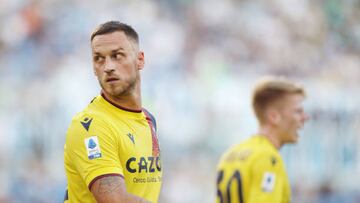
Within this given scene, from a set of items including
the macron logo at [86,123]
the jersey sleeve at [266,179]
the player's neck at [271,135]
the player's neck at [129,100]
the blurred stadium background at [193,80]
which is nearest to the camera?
the macron logo at [86,123]

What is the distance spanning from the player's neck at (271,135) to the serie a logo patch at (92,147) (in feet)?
11.2

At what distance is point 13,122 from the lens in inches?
496

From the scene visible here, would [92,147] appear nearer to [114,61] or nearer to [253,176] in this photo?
[114,61]

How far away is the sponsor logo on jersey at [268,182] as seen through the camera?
278 inches

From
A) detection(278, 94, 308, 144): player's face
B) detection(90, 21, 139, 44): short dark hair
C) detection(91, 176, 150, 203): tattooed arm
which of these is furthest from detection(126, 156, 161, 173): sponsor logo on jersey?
detection(278, 94, 308, 144): player's face

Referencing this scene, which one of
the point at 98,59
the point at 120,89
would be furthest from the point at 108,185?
the point at 98,59

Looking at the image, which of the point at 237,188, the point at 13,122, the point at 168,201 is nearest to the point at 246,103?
the point at 168,201

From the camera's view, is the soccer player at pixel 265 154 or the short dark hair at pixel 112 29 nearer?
the short dark hair at pixel 112 29

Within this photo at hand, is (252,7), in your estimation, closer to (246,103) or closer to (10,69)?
(246,103)

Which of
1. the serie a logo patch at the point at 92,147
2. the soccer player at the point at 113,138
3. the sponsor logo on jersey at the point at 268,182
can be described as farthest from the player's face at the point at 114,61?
the sponsor logo on jersey at the point at 268,182

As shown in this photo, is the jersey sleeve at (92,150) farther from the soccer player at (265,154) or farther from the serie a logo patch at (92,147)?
the soccer player at (265,154)

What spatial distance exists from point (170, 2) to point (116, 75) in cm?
888

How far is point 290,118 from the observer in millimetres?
8133

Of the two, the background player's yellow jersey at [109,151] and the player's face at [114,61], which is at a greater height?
the player's face at [114,61]
